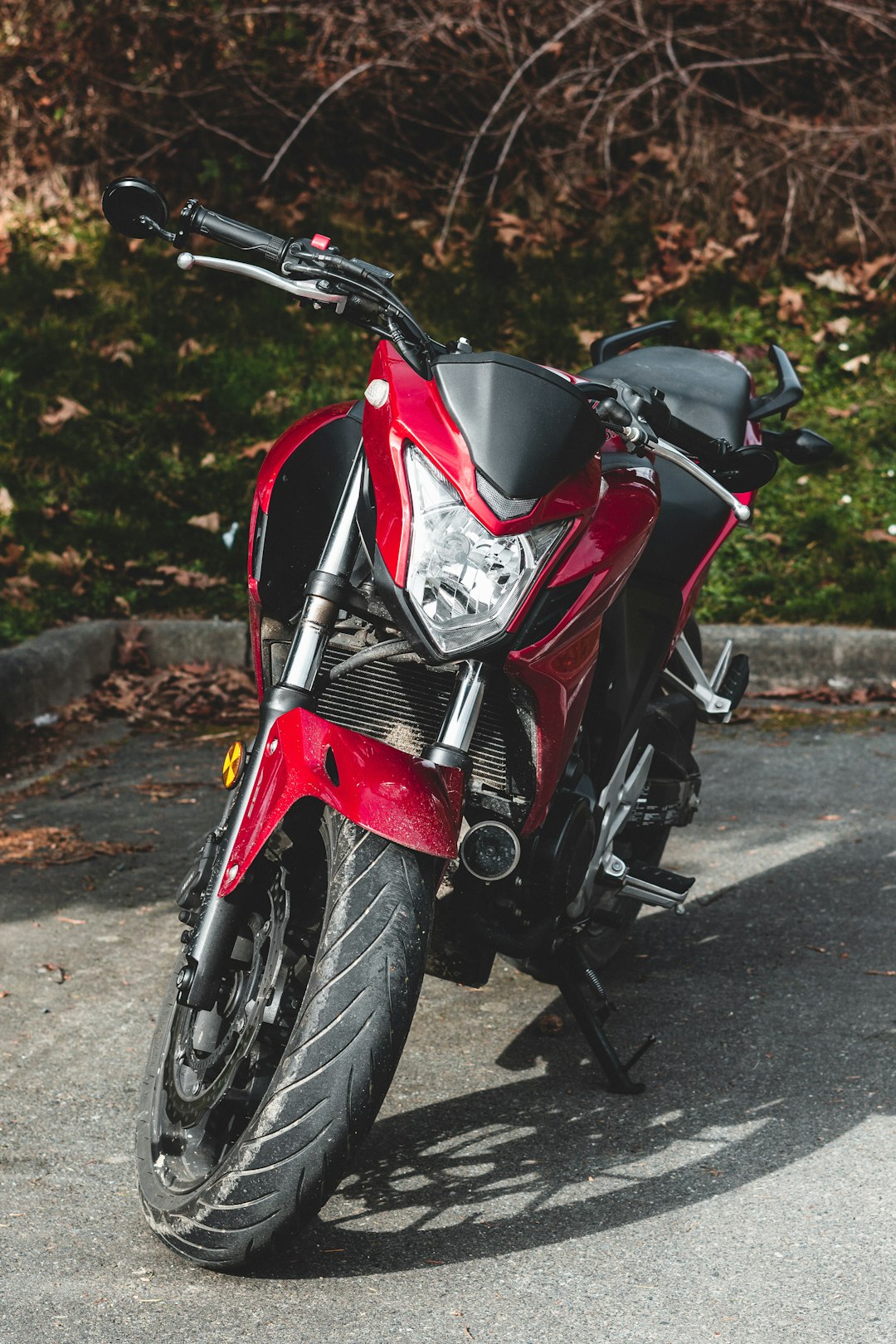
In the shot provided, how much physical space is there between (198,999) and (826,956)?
1888mm

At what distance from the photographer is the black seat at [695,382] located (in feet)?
11.6

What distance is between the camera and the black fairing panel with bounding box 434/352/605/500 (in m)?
2.35

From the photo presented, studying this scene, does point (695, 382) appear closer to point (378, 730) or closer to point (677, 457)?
point (677, 457)

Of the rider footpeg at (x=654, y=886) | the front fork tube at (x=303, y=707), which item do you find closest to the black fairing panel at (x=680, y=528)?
the rider footpeg at (x=654, y=886)

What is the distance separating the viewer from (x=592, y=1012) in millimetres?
3043

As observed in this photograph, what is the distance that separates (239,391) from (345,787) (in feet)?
19.2

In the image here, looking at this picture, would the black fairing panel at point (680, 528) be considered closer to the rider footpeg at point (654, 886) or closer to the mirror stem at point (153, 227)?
the rider footpeg at point (654, 886)

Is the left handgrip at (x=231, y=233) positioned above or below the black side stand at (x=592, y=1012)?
above

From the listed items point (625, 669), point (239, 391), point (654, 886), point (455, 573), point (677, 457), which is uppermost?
point (677, 457)

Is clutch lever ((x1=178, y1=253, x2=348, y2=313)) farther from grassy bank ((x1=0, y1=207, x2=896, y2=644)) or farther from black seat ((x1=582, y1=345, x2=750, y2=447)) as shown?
grassy bank ((x1=0, y1=207, x2=896, y2=644))

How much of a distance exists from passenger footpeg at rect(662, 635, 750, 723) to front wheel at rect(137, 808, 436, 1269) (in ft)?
4.76

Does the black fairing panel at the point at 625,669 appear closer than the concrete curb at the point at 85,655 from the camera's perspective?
Yes

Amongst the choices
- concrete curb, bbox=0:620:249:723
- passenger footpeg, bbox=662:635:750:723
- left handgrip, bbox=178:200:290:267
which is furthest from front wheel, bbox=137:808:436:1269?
concrete curb, bbox=0:620:249:723

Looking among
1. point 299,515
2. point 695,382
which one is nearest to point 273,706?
point 299,515
